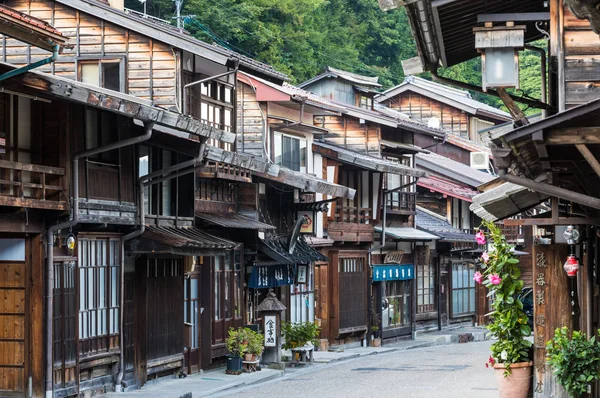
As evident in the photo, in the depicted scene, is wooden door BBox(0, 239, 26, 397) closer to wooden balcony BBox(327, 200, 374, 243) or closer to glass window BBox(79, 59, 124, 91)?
glass window BBox(79, 59, 124, 91)

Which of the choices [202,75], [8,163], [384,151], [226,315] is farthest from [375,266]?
[8,163]

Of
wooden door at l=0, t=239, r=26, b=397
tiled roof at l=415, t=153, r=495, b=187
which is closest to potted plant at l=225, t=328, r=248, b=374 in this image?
wooden door at l=0, t=239, r=26, b=397

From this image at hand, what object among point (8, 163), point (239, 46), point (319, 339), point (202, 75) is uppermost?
point (239, 46)

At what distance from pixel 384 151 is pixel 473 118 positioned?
17.6 m

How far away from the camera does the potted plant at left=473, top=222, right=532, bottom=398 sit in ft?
61.1

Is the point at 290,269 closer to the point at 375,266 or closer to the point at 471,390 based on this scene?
the point at 375,266

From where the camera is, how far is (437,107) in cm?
6081

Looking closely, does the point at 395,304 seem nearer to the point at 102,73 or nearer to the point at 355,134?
the point at 355,134

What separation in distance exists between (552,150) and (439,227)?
3527 centimetres

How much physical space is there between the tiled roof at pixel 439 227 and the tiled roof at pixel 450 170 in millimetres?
2088

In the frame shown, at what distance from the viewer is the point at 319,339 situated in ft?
125

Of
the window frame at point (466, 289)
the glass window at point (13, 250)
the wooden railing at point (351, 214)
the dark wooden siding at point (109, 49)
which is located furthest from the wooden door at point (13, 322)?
the window frame at point (466, 289)

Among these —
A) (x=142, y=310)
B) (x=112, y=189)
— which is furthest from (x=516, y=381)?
(x=142, y=310)

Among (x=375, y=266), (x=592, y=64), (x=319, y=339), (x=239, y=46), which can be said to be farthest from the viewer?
(x=239, y=46)
